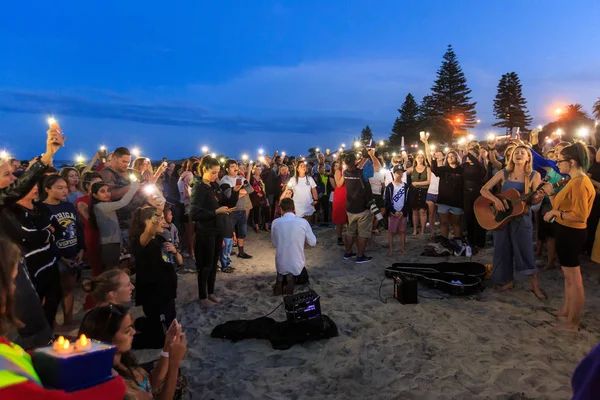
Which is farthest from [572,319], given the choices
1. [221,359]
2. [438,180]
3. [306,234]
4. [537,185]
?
[438,180]

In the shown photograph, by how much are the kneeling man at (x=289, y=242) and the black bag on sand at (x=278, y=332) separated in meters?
1.15

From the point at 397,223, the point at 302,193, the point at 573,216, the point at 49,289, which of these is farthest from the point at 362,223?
the point at 49,289

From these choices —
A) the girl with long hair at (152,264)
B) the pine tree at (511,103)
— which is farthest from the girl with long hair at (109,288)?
the pine tree at (511,103)

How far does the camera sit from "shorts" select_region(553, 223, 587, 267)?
4.31 meters

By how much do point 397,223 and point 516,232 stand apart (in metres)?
2.85

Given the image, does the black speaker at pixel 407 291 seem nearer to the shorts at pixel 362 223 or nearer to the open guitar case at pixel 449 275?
the open guitar case at pixel 449 275

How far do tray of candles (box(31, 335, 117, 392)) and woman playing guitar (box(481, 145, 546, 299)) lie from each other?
564 centimetres

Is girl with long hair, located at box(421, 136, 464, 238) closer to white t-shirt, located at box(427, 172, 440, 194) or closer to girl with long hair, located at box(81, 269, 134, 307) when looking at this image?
white t-shirt, located at box(427, 172, 440, 194)

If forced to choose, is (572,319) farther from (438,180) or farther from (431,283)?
(438,180)

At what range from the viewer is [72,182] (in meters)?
5.76

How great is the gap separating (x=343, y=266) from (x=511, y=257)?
3.00 m

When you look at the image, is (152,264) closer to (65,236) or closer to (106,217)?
(65,236)

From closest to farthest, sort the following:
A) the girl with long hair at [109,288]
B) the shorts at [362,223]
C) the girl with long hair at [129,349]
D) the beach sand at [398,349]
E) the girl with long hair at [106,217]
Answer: the girl with long hair at [129,349]
the girl with long hair at [109,288]
the beach sand at [398,349]
the girl with long hair at [106,217]
the shorts at [362,223]

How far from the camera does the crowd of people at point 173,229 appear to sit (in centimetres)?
269
